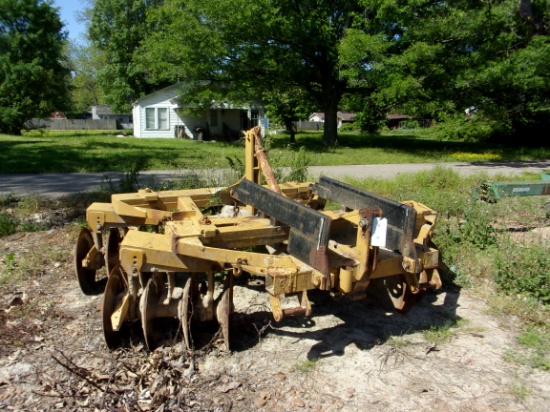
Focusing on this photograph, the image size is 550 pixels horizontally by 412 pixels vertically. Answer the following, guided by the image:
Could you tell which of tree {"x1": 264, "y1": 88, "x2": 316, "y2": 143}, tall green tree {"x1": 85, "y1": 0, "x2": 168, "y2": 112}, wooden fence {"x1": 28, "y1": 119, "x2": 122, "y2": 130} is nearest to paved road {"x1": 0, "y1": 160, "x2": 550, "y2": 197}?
tree {"x1": 264, "y1": 88, "x2": 316, "y2": 143}

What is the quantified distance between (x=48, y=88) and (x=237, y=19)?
20664mm

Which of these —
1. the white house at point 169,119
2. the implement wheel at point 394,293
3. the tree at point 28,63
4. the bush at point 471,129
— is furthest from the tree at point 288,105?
the implement wheel at point 394,293

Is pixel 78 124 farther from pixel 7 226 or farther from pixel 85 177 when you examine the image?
pixel 7 226

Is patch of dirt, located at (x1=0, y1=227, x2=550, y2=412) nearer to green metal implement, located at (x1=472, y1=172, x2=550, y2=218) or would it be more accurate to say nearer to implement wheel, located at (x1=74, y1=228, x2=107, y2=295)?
implement wheel, located at (x1=74, y1=228, x2=107, y2=295)

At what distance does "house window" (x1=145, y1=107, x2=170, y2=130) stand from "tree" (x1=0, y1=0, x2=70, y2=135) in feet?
20.9

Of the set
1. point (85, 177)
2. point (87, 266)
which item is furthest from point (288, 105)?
point (87, 266)

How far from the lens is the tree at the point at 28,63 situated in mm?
31516

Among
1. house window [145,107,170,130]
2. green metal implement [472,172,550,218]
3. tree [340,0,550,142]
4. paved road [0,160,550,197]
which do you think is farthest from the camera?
house window [145,107,170,130]

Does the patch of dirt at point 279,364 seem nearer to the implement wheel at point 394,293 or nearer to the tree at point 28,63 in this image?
the implement wheel at point 394,293

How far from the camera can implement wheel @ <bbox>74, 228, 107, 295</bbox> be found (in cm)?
481

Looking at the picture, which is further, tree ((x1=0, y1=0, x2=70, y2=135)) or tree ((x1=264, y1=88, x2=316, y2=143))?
tree ((x1=0, y1=0, x2=70, y2=135))

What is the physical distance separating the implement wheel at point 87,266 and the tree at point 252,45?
14579mm

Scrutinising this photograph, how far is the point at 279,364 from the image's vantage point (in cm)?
363

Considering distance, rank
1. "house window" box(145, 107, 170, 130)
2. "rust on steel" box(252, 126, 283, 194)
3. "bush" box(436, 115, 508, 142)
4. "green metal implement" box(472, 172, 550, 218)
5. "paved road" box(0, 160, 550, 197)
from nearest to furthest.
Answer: "rust on steel" box(252, 126, 283, 194) → "green metal implement" box(472, 172, 550, 218) → "paved road" box(0, 160, 550, 197) → "bush" box(436, 115, 508, 142) → "house window" box(145, 107, 170, 130)
